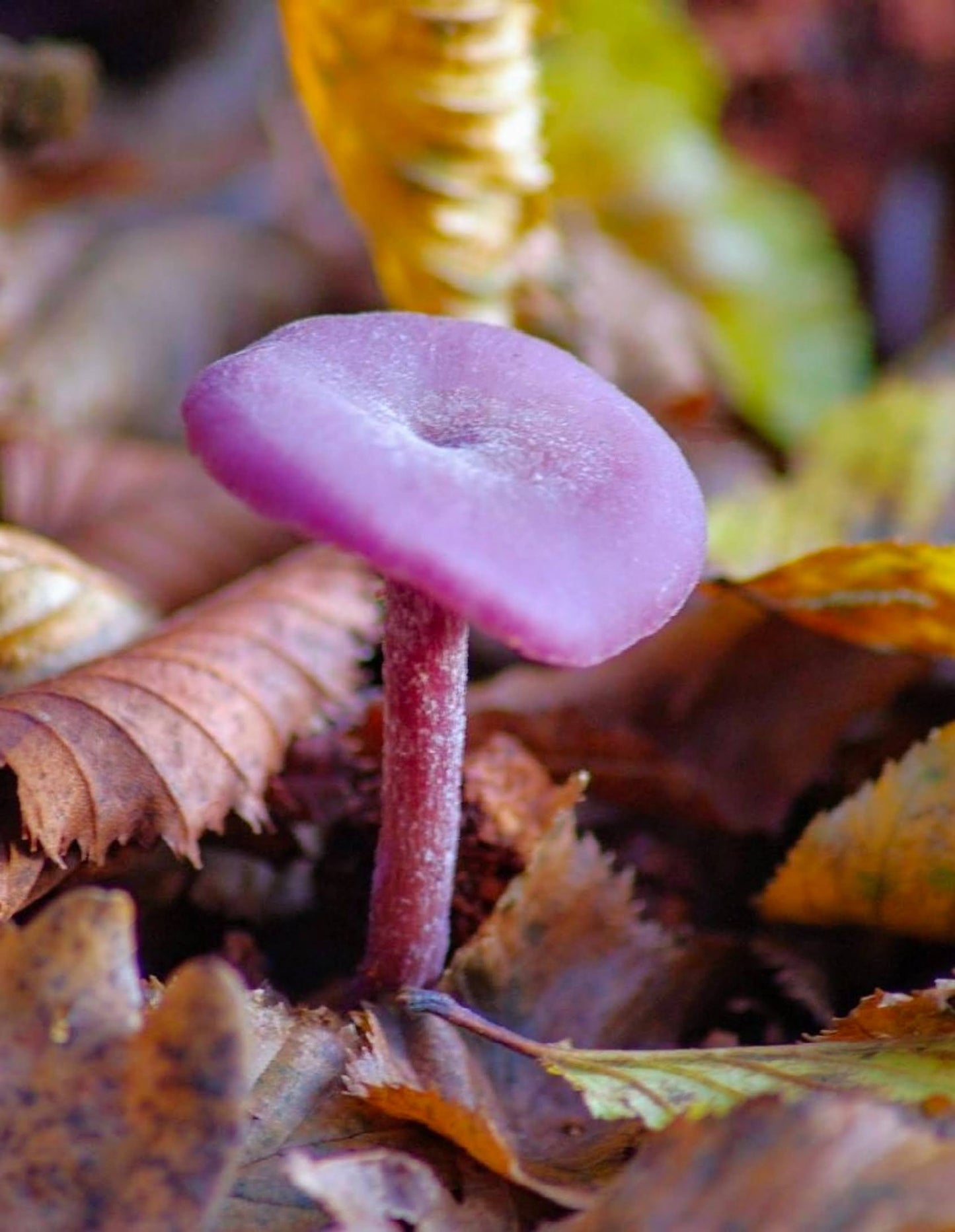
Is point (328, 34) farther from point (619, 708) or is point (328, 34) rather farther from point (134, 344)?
point (619, 708)

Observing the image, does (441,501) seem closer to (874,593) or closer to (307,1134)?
(307,1134)

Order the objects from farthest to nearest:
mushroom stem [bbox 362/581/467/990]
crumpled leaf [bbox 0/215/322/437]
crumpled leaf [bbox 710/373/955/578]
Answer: crumpled leaf [bbox 0/215/322/437] < crumpled leaf [bbox 710/373/955/578] < mushroom stem [bbox 362/581/467/990]

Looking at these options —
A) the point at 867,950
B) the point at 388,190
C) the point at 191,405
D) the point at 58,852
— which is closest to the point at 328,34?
the point at 388,190

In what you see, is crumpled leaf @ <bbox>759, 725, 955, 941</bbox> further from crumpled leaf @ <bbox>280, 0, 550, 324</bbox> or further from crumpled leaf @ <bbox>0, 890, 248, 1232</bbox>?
crumpled leaf @ <bbox>280, 0, 550, 324</bbox>

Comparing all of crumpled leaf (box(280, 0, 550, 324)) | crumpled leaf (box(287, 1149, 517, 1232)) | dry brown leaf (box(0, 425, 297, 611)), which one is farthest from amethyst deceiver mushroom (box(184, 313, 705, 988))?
crumpled leaf (box(280, 0, 550, 324))

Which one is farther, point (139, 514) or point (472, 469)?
point (139, 514)

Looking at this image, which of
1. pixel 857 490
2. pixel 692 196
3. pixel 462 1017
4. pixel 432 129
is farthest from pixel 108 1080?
pixel 692 196
